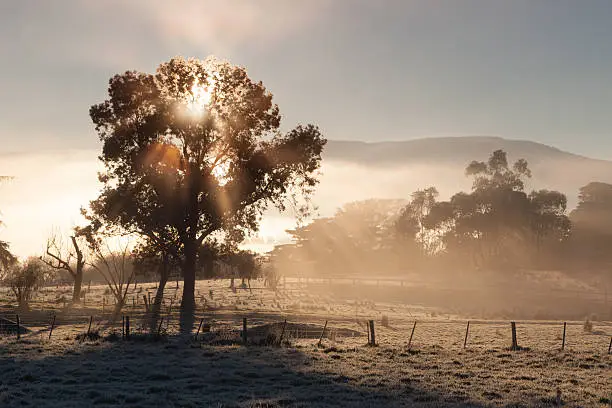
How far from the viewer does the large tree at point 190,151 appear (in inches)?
1690

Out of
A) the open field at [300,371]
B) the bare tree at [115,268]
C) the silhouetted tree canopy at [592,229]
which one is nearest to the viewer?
the open field at [300,371]

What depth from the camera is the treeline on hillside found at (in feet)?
342

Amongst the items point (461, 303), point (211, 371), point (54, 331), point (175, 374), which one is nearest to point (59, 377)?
point (175, 374)

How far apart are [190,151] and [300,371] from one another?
84.9 feet

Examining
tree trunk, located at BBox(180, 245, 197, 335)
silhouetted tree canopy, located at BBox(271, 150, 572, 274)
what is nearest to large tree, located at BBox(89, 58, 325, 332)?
tree trunk, located at BBox(180, 245, 197, 335)

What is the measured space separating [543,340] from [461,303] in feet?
155

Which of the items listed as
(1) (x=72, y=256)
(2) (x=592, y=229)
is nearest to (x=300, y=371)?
(1) (x=72, y=256)

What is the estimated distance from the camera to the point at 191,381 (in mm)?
19516

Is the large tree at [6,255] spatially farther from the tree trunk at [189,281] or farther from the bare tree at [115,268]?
the tree trunk at [189,281]

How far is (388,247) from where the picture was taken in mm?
134000

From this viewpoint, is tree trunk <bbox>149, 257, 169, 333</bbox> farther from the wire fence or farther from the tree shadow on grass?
the tree shadow on grass

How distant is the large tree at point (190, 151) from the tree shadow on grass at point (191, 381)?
61.9 feet

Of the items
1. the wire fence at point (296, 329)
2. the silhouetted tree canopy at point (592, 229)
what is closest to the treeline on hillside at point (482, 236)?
the silhouetted tree canopy at point (592, 229)

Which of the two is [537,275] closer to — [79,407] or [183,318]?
[183,318]
